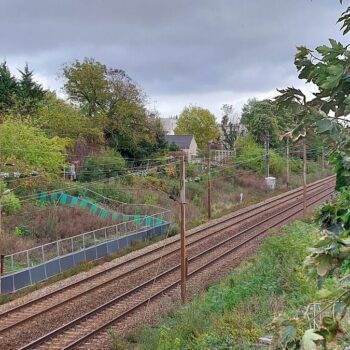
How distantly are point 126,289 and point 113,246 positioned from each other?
788 centimetres

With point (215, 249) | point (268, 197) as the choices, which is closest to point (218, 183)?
point (268, 197)

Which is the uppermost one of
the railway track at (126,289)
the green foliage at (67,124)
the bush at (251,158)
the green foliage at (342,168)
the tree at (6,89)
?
the tree at (6,89)

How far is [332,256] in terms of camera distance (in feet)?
5.14

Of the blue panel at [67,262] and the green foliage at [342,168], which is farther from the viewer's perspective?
the blue panel at [67,262]

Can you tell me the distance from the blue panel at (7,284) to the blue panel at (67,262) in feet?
11.2

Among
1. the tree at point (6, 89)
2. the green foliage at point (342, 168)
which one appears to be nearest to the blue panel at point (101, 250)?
the tree at point (6, 89)

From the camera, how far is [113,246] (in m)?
27.8

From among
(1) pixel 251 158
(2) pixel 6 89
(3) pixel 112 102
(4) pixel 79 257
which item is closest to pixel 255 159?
(1) pixel 251 158

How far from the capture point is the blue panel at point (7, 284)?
20.2 m

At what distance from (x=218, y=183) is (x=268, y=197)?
553 cm

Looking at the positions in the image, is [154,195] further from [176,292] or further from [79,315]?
[79,315]

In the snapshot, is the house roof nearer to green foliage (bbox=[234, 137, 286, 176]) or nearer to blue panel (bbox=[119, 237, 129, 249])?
green foliage (bbox=[234, 137, 286, 176])

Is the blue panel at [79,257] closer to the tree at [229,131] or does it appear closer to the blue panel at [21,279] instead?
the blue panel at [21,279]

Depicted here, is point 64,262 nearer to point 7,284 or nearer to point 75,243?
point 75,243
